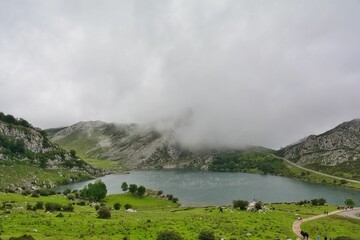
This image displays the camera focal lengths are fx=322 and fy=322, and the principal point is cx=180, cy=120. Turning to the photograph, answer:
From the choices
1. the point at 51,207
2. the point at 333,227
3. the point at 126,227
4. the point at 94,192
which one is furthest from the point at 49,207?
the point at 94,192

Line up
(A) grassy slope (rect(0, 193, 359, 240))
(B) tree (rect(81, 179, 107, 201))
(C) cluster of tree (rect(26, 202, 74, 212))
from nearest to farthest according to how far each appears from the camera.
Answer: (A) grassy slope (rect(0, 193, 359, 240)), (C) cluster of tree (rect(26, 202, 74, 212)), (B) tree (rect(81, 179, 107, 201))

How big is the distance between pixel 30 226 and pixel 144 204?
108 meters

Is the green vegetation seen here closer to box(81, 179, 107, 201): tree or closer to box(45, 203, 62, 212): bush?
box(45, 203, 62, 212): bush

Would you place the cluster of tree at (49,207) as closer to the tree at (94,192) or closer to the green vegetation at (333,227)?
the green vegetation at (333,227)

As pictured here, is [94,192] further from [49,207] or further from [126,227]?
[126,227]

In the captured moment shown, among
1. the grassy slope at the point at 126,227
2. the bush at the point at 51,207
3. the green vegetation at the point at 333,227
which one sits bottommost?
the green vegetation at the point at 333,227

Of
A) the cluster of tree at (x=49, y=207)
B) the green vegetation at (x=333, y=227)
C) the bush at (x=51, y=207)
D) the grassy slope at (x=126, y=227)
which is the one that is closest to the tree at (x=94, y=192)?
the cluster of tree at (x=49, y=207)

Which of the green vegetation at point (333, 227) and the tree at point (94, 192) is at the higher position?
the tree at point (94, 192)

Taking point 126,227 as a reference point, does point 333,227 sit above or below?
below

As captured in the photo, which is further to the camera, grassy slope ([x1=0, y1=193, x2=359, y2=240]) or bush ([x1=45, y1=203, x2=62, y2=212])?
bush ([x1=45, y1=203, x2=62, y2=212])

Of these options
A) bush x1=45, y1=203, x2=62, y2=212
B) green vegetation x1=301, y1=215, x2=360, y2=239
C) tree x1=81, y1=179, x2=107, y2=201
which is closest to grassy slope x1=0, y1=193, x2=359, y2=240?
green vegetation x1=301, y1=215, x2=360, y2=239

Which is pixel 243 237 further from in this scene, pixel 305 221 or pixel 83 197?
pixel 83 197

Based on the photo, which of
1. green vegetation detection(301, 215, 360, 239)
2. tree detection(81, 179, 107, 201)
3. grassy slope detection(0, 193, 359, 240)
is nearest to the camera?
grassy slope detection(0, 193, 359, 240)

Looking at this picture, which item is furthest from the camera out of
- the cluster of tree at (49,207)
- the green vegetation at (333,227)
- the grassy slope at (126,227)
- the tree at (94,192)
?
the tree at (94,192)
